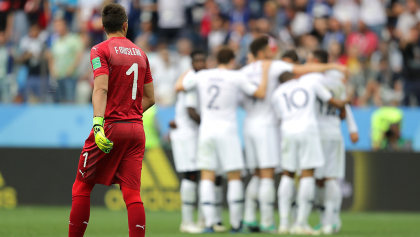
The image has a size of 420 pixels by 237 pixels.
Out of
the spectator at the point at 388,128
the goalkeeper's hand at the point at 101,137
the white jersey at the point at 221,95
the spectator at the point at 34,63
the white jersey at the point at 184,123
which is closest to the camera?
the goalkeeper's hand at the point at 101,137

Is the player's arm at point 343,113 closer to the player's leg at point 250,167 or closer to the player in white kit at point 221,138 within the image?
the player in white kit at point 221,138

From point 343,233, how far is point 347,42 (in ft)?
26.3

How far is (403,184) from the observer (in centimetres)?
1248

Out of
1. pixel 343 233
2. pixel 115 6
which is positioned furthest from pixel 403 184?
pixel 115 6

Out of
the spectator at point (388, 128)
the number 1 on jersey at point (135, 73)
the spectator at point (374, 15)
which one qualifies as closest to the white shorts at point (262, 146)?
the number 1 on jersey at point (135, 73)

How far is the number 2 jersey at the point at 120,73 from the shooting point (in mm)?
5312

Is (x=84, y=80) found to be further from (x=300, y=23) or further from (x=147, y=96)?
(x=147, y=96)

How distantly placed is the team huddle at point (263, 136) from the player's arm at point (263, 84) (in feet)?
0.05

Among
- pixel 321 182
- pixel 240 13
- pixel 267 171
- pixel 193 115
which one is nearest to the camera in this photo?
pixel 267 171

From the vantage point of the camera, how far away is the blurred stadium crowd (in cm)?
1418

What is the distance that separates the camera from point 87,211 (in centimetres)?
550

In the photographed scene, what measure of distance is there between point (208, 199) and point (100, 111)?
3697 millimetres

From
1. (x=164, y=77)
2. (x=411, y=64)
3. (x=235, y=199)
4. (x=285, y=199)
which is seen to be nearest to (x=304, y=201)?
(x=285, y=199)

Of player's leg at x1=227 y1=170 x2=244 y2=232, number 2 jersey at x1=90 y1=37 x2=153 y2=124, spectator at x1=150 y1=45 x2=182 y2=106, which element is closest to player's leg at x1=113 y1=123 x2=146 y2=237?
number 2 jersey at x1=90 y1=37 x2=153 y2=124
